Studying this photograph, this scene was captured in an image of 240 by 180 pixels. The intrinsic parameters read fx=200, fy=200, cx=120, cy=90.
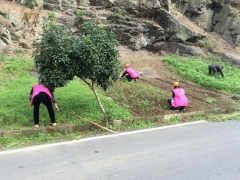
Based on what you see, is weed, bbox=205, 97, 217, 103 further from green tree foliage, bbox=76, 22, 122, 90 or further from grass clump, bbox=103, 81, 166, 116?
green tree foliage, bbox=76, 22, 122, 90

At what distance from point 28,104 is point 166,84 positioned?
295 inches

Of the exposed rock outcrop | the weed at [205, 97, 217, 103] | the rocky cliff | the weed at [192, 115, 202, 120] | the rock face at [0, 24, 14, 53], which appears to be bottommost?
the weed at [192, 115, 202, 120]

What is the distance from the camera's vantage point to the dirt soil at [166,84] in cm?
848

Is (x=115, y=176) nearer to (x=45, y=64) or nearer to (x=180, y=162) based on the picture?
(x=180, y=162)

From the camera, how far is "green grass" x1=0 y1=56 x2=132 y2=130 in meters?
5.54

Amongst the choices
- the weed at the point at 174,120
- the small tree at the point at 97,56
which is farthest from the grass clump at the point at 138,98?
the small tree at the point at 97,56

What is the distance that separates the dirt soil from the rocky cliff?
5.76ft

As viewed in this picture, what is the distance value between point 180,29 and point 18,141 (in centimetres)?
1644

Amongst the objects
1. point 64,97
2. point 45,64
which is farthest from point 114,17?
point 45,64

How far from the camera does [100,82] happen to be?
20.4 ft

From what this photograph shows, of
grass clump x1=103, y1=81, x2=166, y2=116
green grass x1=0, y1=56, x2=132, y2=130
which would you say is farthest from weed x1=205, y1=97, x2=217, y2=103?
green grass x1=0, y1=56, x2=132, y2=130

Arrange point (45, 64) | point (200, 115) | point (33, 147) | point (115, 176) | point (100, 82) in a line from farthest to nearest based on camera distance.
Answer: point (200, 115) → point (100, 82) → point (45, 64) → point (33, 147) → point (115, 176)

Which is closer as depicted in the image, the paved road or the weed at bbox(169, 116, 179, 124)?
the paved road

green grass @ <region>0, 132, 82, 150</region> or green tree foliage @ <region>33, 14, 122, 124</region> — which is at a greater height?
green tree foliage @ <region>33, 14, 122, 124</region>
